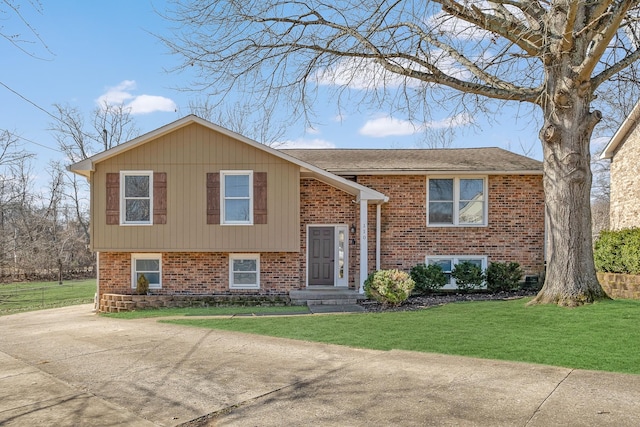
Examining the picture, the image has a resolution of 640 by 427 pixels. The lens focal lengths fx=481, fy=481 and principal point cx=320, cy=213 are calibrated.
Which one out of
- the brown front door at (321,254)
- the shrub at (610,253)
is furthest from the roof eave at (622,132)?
the brown front door at (321,254)

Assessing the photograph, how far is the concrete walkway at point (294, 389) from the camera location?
442 centimetres

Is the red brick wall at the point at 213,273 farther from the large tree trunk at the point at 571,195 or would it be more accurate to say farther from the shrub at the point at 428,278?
the large tree trunk at the point at 571,195

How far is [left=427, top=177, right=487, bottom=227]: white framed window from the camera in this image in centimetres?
1505

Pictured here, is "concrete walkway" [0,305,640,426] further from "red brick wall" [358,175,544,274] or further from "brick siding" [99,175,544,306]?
"red brick wall" [358,175,544,274]

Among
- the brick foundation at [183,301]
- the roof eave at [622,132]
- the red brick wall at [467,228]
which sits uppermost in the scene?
Answer: the roof eave at [622,132]

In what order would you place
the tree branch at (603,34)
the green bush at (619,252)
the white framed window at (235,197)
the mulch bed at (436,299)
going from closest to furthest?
the tree branch at (603,34)
the mulch bed at (436,299)
the green bush at (619,252)
the white framed window at (235,197)

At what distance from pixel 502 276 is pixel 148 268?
10475 millimetres

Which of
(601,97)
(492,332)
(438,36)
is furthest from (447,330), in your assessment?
(601,97)

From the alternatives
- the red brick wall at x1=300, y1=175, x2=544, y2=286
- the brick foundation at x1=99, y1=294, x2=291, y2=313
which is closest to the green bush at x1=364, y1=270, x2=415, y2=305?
the brick foundation at x1=99, y1=294, x2=291, y2=313

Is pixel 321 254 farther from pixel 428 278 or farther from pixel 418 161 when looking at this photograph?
pixel 418 161

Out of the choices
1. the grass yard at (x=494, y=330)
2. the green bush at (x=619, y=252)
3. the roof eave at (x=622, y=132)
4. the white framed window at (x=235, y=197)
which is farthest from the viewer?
the roof eave at (x=622, y=132)

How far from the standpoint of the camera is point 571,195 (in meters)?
10.0

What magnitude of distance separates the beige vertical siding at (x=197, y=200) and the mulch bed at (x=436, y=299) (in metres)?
3.16

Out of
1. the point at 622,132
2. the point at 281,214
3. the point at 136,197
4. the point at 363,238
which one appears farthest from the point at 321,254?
the point at 622,132
